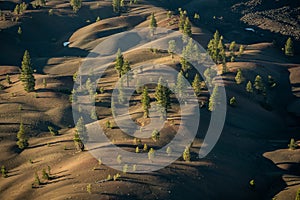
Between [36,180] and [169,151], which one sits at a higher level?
[169,151]

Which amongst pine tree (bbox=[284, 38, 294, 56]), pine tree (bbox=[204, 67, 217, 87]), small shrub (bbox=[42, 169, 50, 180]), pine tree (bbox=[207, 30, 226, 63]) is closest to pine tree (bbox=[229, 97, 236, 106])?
pine tree (bbox=[204, 67, 217, 87])

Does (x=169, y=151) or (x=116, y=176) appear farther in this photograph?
(x=169, y=151)

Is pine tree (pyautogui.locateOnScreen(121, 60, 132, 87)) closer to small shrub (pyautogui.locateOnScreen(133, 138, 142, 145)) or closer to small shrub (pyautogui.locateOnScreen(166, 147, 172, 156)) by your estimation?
small shrub (pyautogui.locateOnScreen(133, 138, 142, 145))

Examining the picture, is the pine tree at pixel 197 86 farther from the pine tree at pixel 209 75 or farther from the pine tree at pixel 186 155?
the pine tree at pixel 186 155

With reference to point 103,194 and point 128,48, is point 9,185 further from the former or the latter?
point 128,48

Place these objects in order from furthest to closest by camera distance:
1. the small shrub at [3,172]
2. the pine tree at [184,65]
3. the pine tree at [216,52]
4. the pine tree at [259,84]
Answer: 1. the pine tree at [216,52]
2. the pine tree at [184,65]
3. the pine tree at [259,84]
4. the small shrub at [3,172]

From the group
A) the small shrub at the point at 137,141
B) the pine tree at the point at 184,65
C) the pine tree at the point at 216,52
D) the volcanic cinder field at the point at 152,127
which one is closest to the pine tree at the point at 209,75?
the volcanic cinder field at the point at 152,127

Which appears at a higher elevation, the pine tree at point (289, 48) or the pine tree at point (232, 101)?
the pine tree at point (289, 48)

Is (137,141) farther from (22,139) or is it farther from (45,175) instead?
(22,139)

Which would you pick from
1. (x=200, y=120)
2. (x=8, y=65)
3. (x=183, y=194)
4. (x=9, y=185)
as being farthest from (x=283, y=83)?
(x=8, y=65)

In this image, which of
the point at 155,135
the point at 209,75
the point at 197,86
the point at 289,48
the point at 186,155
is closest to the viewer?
the point at 186,155

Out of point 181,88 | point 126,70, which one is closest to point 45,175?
point 181,88
